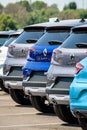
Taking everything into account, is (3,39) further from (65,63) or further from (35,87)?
(65,63)

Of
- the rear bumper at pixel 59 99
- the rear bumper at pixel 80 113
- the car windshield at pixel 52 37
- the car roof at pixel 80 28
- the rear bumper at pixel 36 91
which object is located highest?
the car roof at pixel 80 28

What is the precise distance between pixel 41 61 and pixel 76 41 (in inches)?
67.2

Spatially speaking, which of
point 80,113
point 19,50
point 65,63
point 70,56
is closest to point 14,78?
point 19,50

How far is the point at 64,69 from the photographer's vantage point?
44.5 ft

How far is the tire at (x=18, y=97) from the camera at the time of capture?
17500 millimetres

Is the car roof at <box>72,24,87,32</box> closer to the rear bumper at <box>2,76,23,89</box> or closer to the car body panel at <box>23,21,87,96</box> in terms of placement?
the car body panel at <box>23,21,87,96</box>

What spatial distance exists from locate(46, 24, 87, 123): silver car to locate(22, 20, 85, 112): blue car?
1.14m

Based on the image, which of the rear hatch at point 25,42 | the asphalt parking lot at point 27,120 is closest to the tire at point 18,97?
the asphalt parking lot at point 27,120

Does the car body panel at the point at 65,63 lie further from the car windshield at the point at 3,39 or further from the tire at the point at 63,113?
the car windshield at the point at 3,39

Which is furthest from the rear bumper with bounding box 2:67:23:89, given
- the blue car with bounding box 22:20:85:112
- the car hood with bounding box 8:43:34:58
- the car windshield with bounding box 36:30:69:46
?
the car windshield with bounding box 36:30:69:46

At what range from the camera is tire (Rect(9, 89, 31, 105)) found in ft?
57.4

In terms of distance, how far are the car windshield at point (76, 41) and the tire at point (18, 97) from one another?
149 inches

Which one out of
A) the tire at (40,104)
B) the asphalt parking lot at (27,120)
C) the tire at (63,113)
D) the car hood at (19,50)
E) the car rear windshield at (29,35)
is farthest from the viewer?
the car hood at (19,50)

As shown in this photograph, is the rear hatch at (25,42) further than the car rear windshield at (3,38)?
No
